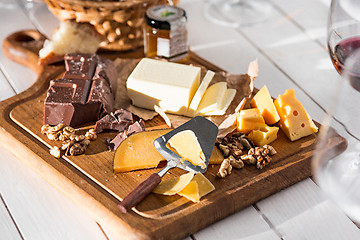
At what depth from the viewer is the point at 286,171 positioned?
53.7 inches

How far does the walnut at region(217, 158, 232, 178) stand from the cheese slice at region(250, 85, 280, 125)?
228 millimetres

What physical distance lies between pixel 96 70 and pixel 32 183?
0.43 m

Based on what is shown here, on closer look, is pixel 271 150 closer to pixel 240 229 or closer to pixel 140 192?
pixel 240 229

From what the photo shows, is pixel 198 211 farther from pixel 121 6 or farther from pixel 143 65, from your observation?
pixel 121 6

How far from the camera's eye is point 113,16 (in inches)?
70.6

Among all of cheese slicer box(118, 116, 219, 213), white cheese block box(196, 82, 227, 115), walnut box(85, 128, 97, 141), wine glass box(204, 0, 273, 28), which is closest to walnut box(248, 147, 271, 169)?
cheese slicer box(118, 116, 219, 213)

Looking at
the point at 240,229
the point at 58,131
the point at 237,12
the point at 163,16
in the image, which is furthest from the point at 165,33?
the point at 240,229

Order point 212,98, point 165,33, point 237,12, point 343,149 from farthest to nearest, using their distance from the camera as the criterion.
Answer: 1. point 237,12
2. point 165,33
3. point 212,98
4. point 343,149

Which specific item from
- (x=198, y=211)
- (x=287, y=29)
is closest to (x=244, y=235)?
(x=198, y=211)

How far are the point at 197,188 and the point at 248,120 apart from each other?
1.01 ft

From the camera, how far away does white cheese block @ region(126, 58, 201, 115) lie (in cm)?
154

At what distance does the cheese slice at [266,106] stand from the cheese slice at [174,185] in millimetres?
350

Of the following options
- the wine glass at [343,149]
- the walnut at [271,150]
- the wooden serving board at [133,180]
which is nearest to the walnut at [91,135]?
the wooden serving board at [133,180]

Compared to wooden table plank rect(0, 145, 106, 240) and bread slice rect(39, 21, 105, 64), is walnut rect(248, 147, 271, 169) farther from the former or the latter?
bread slice rect(39, 21, 105, 64)
